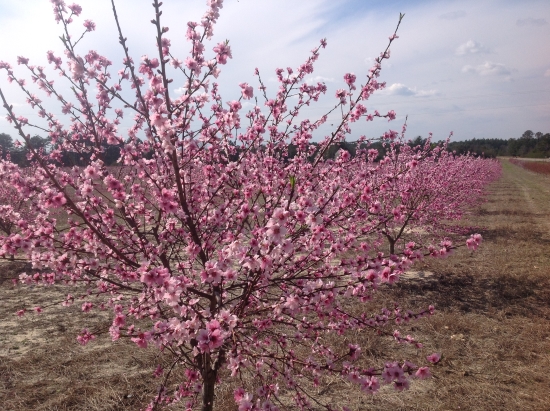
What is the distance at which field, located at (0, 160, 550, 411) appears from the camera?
4555mm

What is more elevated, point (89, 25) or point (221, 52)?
point (89, 25)

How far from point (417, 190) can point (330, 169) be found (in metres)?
5.76

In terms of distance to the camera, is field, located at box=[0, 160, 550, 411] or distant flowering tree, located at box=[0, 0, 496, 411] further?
field, located at box=[0, 160, 550, 411]

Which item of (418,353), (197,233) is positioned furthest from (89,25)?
(418,353)

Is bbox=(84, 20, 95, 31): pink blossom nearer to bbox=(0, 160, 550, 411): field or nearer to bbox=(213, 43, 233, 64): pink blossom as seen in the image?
bbox=(213, 43, 233, 64): pink blossom

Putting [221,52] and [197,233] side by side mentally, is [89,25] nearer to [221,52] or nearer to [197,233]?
[221,52]

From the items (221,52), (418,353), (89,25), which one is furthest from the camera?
(418,353)

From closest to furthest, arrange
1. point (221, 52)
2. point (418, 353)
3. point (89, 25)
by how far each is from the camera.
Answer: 1. point (221, 52)
2. point (89, 25)
3. point (418, 353)

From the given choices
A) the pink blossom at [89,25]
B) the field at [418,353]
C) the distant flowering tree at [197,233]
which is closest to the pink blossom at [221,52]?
the distant flowering tree at [197,233]

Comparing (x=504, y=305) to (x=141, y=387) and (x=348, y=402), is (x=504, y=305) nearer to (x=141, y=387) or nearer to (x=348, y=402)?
(x=348, y=402)

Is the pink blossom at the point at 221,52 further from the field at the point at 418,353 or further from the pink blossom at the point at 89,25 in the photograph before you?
the field at the point at 418,353

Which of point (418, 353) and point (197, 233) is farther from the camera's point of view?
point (418, 353)

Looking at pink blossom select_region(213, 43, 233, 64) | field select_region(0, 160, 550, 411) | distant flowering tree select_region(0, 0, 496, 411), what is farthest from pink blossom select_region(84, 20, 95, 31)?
field select_region(0, 160, 550, 411)

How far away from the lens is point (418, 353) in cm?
560
